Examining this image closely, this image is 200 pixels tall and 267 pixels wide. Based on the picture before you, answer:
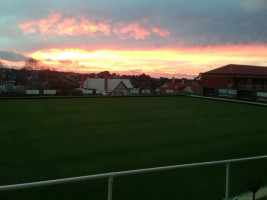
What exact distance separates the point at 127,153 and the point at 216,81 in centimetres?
3845

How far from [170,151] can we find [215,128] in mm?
4965

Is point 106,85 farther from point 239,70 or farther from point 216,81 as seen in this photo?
point 239,70

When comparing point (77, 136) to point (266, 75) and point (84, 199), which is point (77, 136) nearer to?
point (84, 199)

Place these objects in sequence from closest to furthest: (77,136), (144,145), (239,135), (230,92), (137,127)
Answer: (144,145), (77,136), (239,135), (137,127), (230,92)

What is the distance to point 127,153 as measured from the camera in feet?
26.2

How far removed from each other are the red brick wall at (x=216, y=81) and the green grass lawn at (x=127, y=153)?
2874 centimetres

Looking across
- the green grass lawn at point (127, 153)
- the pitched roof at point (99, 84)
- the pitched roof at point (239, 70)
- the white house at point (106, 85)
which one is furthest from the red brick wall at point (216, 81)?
the green grass lawn at point (127, 153)

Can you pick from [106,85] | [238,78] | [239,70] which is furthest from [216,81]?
[106,85]

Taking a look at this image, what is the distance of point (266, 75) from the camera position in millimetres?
42906

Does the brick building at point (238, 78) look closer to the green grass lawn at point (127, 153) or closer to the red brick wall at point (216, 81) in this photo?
the red brick wall at point (216, 81)

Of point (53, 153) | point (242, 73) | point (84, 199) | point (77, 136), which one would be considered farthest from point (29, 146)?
point (242, 73)

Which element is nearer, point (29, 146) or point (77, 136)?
point (29, 146)

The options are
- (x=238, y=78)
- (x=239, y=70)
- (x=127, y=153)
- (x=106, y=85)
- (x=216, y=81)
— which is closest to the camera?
(x=127, y=153)

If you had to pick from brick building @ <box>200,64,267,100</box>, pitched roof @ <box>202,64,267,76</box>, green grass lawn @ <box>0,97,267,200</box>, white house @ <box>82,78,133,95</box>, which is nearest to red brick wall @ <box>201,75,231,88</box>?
brick building @ <box>200,64,267,100</box>
